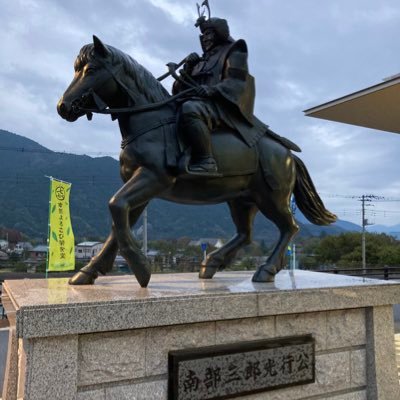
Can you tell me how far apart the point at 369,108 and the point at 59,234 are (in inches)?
318

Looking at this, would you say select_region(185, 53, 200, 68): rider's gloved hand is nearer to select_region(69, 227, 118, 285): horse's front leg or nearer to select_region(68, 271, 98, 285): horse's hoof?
select_region(69, 227, 118, 285): horse's front leg

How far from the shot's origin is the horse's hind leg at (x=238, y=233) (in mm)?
4020

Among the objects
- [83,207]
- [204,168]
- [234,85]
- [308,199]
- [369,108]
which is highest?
[83,207]

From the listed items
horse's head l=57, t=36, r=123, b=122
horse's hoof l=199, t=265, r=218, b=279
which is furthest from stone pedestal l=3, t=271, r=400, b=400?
horse's head l=57, t=36, r=123, b=122

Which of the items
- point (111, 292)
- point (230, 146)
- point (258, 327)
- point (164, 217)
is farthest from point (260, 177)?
point (164, 217)

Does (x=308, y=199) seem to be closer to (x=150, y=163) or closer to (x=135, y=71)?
(x=150, y=163)

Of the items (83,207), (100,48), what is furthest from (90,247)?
(83,207)

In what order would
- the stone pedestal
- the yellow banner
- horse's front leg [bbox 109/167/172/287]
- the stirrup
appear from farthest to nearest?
the yellow banner → the stirrup → horse's front leg [bbox 109/167/172/287] → the stone pedestal

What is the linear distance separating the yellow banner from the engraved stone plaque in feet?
26.5

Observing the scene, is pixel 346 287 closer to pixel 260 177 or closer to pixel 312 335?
pixel 312 335

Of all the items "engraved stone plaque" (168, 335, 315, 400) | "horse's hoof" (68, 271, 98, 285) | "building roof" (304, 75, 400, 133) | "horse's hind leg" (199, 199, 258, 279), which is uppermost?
"building roof" (304, 75, 400, 133)

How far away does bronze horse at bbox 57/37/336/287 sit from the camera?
9.77ft

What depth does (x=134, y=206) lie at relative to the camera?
298 cm

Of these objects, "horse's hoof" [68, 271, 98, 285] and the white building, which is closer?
"horse's hoof" [68, 271, 98, 285]
